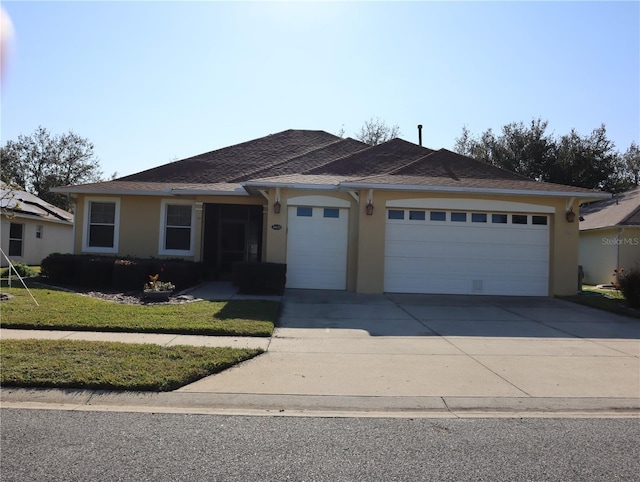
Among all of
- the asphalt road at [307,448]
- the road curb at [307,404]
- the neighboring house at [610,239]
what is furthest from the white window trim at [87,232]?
the neighboring house at [610,239]

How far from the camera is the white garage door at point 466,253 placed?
14086mm

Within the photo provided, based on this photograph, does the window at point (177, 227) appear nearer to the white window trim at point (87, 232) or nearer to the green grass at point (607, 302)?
the white window trim at point (87, 232)

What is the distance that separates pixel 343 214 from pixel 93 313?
24.3ft

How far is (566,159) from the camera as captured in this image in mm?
33219

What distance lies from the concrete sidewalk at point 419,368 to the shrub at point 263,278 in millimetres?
1949

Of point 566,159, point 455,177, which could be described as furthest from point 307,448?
point 566,159

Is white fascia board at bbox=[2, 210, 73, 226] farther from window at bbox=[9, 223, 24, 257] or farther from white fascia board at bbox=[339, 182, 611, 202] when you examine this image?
white fascia board at bbox=[339, 182, 611, 202]

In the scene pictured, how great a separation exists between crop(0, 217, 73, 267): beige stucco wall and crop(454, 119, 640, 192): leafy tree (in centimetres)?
2966

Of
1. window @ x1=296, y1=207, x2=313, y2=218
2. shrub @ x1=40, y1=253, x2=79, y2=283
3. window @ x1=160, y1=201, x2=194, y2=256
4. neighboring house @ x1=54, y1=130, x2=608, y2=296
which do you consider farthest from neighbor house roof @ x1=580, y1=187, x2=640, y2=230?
shrub @ x1=40, y1=253, x2=79, y2=283

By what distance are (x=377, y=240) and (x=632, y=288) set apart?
6497mm

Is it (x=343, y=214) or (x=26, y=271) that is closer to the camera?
(x=343, y=214)

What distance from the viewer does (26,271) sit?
16.0 meters

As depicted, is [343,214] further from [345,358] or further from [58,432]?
[58,432]

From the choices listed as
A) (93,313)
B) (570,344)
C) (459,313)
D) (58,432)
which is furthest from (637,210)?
(58,432)
